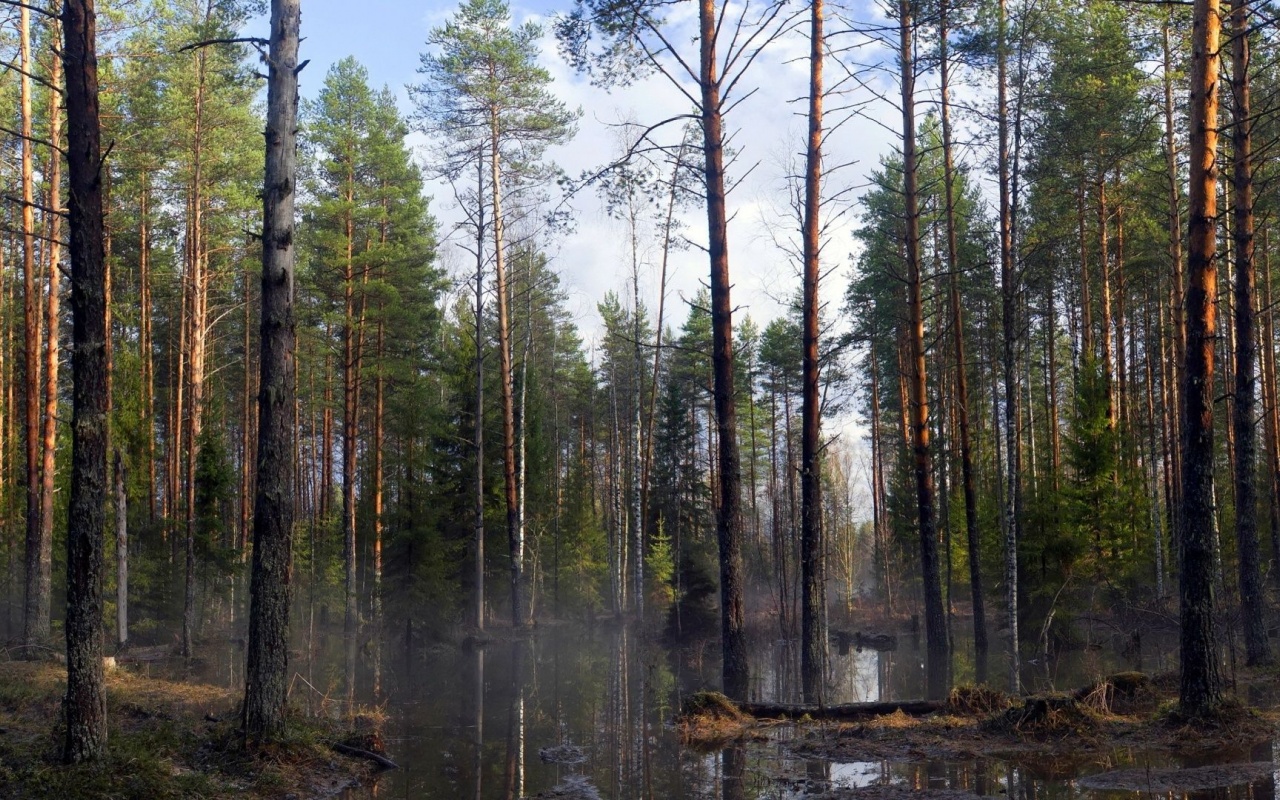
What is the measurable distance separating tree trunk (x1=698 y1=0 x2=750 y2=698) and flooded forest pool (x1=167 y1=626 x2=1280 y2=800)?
1.47 meters

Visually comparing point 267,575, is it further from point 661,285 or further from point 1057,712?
point 661,285

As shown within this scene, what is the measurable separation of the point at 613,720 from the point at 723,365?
5.25 meters

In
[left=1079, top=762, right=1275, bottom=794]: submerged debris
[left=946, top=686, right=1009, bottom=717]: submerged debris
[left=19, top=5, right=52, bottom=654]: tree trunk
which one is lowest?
[left=946, top=686, right=1009, bottom=717]: submerged debris

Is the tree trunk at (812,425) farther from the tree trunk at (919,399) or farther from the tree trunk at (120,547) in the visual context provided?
the tree trunk at (120,547)

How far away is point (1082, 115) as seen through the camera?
20.0 m

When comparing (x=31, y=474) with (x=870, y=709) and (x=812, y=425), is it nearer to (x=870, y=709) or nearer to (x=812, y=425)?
(x=812, y=425)

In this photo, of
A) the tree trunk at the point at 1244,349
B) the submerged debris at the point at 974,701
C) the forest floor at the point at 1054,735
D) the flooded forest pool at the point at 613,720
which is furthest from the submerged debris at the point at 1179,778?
the tree trunk at the point at 1244,349

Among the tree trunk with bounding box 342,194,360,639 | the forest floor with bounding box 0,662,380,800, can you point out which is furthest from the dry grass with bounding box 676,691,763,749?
the tree trunk with bounding box 342,194,360,639

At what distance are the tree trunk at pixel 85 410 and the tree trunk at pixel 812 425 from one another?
8579mm

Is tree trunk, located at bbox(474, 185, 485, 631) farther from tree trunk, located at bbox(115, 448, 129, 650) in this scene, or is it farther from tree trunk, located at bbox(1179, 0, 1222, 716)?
tree trunk, located at bbox(1179, 0, 1222, 716)

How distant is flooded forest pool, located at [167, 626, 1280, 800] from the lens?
8.18 m

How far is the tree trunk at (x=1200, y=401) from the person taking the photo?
9.52 m

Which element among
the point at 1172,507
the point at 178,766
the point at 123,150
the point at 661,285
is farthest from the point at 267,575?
the point at 1172,507

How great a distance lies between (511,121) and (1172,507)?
72.7 ft
